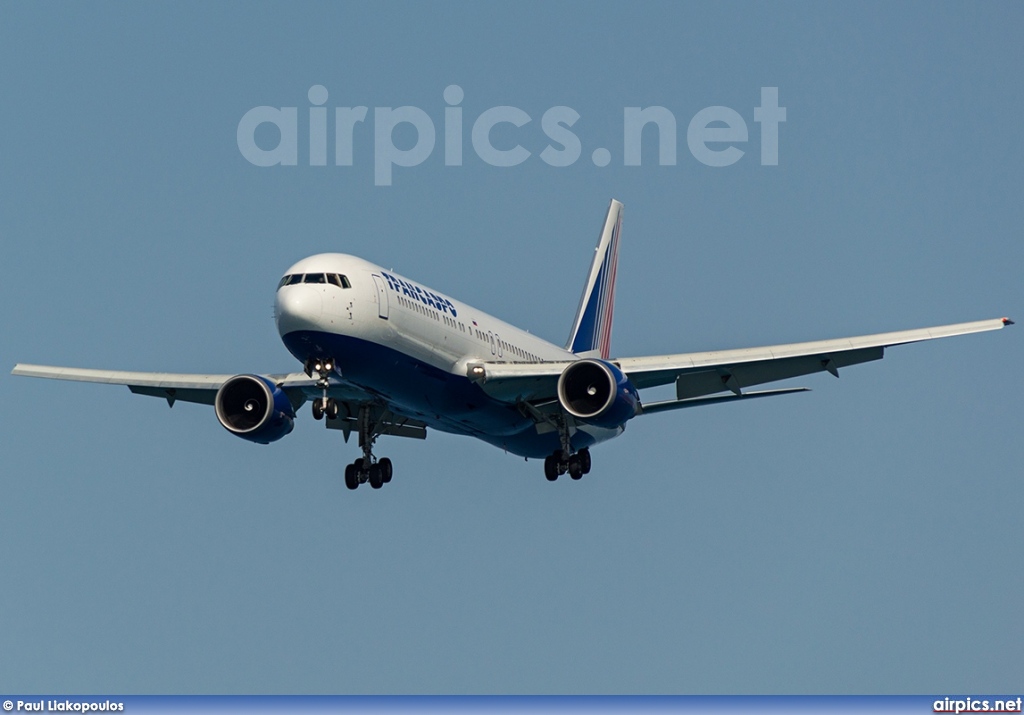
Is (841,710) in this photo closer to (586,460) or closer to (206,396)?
(586,460)

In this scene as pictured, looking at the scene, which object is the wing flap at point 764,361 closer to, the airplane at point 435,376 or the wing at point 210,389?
the airplane at point 435,376

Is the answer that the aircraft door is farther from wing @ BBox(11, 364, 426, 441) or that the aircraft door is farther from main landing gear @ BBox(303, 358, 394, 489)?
main landing gear @ BBox(303, 358, 394, 489)

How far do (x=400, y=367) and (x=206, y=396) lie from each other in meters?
10.1

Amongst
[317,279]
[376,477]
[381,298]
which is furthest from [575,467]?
[317,279]

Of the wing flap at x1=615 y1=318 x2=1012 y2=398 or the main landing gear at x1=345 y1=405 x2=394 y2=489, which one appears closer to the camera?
the wing flap at x1=615 y1=318 x2=1012 y2=398

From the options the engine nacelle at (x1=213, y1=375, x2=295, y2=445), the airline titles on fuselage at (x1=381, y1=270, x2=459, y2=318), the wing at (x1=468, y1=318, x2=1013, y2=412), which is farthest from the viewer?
the engine nacelle at (x1=213, y1=375, x2=295, y2=445)

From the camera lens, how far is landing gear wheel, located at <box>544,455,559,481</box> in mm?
48125

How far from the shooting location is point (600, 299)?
6062cm

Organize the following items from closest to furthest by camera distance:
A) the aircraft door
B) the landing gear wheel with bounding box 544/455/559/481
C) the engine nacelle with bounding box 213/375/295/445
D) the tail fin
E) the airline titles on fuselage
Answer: the aircraft door → the airline titles on fuselage → the engine nacelle with bounding box 213/375/295/445 → the landing gear wheel with bounding box 544/455/559/481 → the tail fin

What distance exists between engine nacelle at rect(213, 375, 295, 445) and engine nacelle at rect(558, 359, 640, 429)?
7.81 metres

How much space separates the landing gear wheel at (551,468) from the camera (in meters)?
48.1

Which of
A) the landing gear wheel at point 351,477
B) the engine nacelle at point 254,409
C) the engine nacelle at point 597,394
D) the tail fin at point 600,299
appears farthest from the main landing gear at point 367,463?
the tail fin at point 600,299

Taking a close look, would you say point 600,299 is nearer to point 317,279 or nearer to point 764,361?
point 764,361

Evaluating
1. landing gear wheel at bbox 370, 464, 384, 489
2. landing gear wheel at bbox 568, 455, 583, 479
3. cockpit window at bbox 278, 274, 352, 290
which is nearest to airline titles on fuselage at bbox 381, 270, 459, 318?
cockpit window at bbox 278, 274, 352, 290
